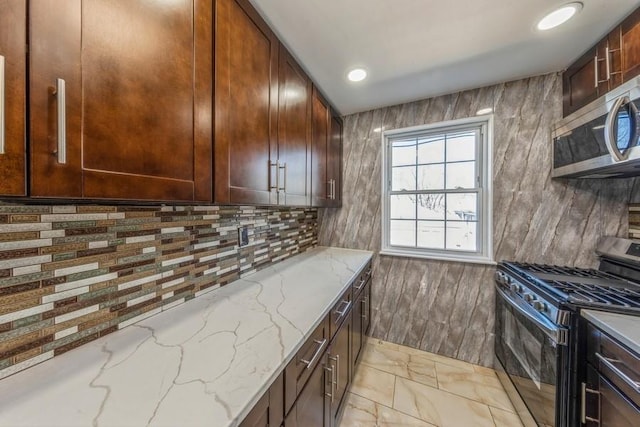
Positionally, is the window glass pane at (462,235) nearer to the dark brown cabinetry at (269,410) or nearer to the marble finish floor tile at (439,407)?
the marble finish floor tile at (439,407)

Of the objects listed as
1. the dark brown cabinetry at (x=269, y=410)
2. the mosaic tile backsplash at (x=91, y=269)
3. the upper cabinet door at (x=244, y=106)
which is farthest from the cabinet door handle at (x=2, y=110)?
the dark brown cabinetry at (x=269, y=410)

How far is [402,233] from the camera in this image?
7.72 ft

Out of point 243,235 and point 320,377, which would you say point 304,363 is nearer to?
point 320,377

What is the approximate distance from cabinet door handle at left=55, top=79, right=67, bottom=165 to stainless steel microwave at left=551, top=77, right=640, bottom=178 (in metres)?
2.07

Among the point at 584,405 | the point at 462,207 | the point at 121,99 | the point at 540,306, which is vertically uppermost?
the point at 121,99

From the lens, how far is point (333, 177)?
2.24 meters

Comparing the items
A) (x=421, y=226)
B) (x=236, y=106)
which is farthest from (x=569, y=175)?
(x=236, y=106)

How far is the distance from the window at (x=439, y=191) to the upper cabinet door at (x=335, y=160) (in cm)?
46

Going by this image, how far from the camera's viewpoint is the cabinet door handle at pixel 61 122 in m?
0.49

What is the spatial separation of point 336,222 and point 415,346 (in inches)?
55.6

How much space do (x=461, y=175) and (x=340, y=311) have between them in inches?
65.6

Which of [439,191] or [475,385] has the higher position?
[439,191]

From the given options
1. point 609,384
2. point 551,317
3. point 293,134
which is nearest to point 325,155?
point 293,134

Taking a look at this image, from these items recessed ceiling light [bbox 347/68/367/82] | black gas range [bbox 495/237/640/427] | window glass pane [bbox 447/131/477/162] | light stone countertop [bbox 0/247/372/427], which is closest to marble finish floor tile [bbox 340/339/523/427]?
black gas range [bbox 495/237/640/427]
